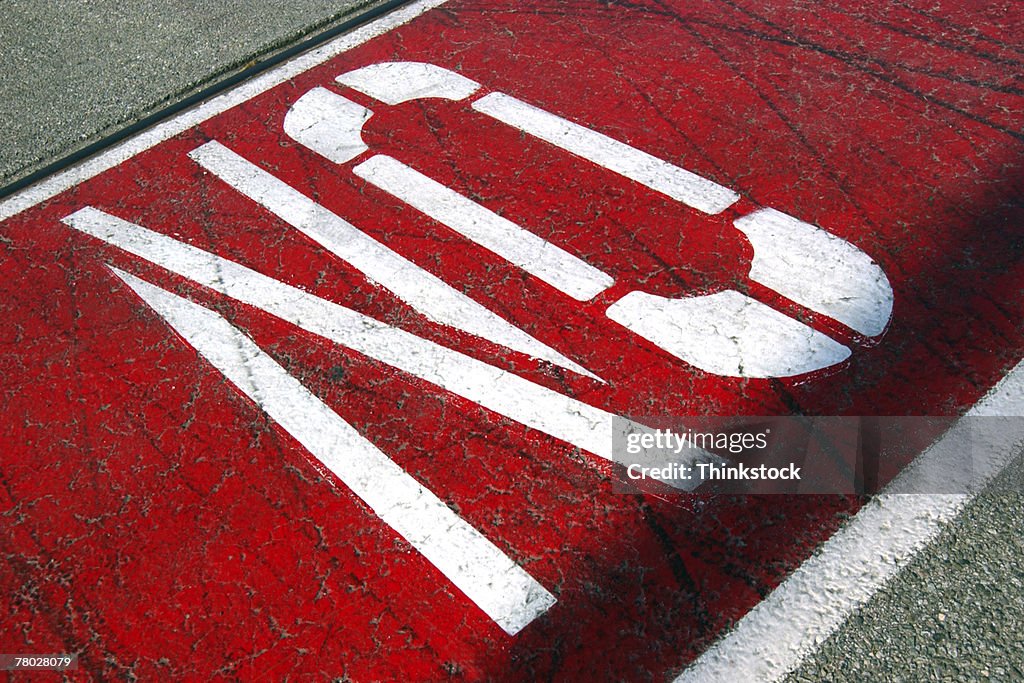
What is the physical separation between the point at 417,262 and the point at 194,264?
86cm

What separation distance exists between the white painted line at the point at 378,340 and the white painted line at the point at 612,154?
3.52 feet

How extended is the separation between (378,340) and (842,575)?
1599mm

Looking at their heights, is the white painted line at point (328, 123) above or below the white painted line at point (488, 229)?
above

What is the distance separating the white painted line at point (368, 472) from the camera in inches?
90.3

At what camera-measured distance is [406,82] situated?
419 cm

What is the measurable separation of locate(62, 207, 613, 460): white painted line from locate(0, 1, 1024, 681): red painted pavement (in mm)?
50

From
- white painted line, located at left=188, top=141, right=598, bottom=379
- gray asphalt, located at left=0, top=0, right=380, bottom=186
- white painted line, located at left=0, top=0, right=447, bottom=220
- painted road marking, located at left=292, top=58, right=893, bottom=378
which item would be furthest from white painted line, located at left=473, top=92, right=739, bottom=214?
gray asphalt, located at left=0, top=0, right=380, bottom=186

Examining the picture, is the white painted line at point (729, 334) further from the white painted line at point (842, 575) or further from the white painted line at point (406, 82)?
the white painted line at point (406, 82)

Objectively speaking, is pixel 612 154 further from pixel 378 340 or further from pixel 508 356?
pixel 378 340

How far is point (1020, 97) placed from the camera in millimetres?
3598

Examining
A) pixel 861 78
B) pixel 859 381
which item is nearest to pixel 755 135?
pixel 861 78

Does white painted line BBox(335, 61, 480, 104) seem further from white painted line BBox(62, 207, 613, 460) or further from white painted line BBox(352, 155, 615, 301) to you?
white painted line BBox(62, 207, 613, 460)

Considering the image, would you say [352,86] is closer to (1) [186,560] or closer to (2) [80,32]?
(2) [80,32]

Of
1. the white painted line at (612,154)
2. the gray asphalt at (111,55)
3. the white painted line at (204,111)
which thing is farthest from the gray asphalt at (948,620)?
the gray asphalt at (111,55)
